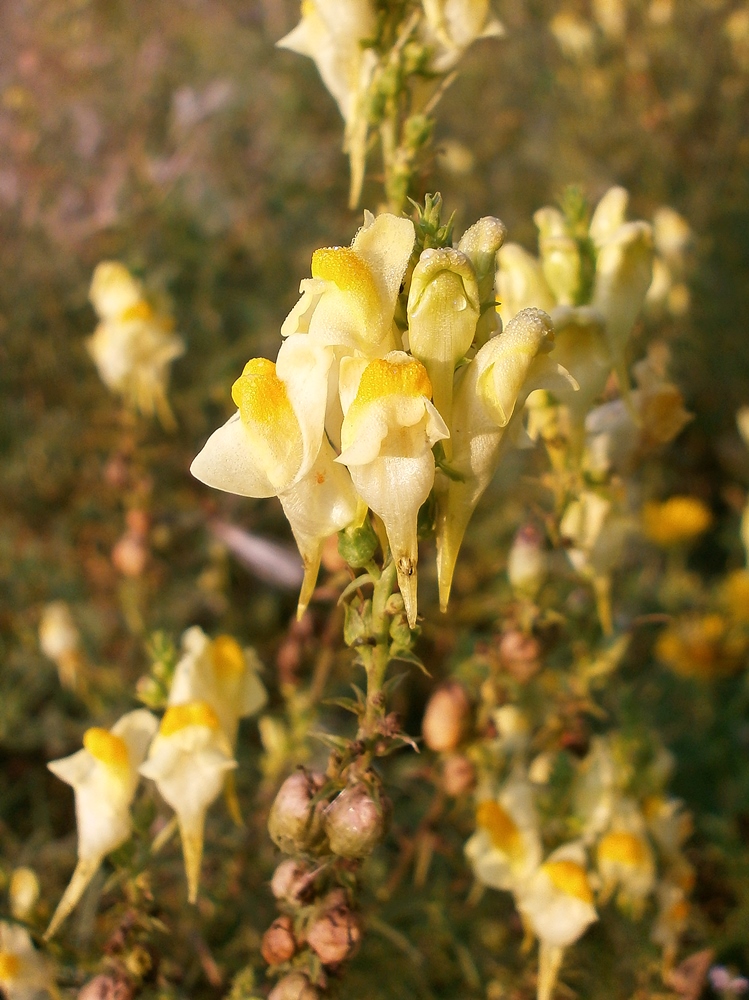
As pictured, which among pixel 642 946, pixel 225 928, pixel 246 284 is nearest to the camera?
pixel 642 946

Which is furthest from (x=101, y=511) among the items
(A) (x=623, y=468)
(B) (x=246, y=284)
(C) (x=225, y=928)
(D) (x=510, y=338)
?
(D) (x=510, y=338)

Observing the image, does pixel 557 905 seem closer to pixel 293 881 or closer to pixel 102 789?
pixel 293 881

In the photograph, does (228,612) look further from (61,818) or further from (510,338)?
(510,338)

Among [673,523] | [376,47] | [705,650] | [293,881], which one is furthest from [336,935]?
[673,523]

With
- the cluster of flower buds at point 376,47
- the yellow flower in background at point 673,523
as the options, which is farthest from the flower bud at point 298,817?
the yellow flower in background at point 673,523

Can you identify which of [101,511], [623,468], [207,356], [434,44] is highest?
[434,44]

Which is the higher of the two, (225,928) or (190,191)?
(190,191)

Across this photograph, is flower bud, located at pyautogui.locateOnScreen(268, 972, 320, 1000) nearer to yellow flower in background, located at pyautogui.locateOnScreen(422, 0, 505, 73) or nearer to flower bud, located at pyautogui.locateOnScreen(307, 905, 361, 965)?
flower bud, located at pyautogui.locateOnScreen(307, 905, 361, 965)
